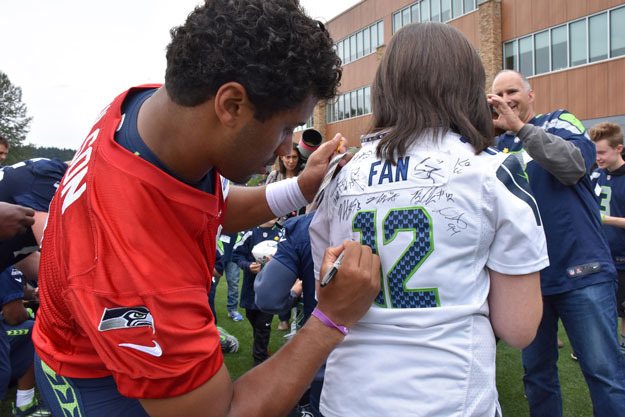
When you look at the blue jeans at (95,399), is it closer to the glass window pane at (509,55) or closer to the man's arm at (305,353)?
the man's arm at (305,353)

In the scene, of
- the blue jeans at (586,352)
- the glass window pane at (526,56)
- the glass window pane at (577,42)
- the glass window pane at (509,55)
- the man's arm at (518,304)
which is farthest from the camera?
the glass window pane at (509,55)

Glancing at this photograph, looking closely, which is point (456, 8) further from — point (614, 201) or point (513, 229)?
point (513, 229)

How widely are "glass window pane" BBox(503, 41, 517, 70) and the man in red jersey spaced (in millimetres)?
19207

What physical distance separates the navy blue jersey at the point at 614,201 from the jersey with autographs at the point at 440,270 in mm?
4238

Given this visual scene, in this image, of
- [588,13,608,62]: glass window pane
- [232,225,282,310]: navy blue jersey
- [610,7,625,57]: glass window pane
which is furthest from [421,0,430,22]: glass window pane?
[232,225,282,310]: navy blue jersey

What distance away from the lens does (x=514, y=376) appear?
15.8 feet

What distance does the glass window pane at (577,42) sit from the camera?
1567cm

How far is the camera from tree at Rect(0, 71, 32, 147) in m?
60.9

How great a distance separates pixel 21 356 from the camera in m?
3.99

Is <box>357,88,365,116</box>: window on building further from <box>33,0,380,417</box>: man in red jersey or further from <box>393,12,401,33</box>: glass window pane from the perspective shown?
<box>33,0,380,417</box>: man in red jersey

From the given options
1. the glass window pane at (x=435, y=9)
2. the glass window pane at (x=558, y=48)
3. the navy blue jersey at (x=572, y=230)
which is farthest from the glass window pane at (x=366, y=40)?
the navy blue jersey at (x=572, y=230)

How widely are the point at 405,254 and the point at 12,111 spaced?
73.5 m

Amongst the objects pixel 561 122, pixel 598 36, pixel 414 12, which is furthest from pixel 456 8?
pixel 561 122

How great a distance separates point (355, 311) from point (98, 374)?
30.3 inches
